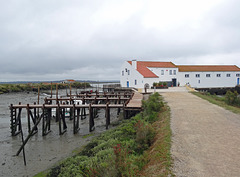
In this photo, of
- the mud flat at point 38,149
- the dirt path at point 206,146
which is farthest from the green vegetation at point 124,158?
the mud flat at point 38,149

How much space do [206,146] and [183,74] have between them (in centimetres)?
4068

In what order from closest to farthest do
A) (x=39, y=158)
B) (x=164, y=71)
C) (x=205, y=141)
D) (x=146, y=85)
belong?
(x=205, y=141) < (x=39, y=158) < (x=146, y=85) < (x=164, y=71)

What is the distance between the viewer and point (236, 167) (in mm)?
4867

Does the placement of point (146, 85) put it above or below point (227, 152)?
above

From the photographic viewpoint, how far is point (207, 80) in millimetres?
45500

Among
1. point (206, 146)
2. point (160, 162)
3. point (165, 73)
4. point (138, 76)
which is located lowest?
point (160, 162)

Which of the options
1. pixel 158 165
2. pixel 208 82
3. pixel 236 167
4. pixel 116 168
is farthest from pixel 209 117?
pixel 208 82

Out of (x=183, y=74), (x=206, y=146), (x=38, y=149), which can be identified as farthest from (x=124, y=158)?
(x=183, y=74)

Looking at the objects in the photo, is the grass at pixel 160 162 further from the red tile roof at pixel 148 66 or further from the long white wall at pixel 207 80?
the long white wall at pixel 207 80

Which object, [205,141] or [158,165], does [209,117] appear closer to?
[205,141]

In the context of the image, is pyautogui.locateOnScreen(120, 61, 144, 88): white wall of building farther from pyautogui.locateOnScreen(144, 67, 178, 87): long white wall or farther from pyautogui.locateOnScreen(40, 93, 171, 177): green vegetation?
pyautogui.locateOnScreen(40, 93, 171, 177): green vegetation

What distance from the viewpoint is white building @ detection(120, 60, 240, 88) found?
3931 cm

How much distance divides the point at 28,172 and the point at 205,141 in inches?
344

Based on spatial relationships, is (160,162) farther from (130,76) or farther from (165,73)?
(165,73)
